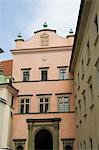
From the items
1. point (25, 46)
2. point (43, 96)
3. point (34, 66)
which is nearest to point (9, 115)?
point (43, 96)

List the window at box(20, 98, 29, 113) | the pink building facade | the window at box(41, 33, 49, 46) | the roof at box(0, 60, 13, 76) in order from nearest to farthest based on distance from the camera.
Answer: the pink building facade
the window at box(20, 98, 29, 113)
the window at box(41, 33, 49, 46)
the roof at box(0, 60, 13, 76)

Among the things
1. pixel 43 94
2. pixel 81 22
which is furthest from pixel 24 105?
pixel 81 22

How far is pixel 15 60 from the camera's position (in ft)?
94.7

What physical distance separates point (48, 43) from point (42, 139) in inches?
385

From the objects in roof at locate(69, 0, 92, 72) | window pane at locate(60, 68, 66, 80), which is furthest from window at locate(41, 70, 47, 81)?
roof at locate(69, 0, 92, 72)

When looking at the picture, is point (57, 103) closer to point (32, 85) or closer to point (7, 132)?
point (32, 85)

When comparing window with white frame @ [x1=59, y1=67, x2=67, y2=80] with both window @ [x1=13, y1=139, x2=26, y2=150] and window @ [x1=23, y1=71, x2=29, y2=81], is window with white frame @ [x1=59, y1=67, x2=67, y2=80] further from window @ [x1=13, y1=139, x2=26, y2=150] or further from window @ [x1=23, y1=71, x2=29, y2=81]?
window @ [x1=13, y1=139, x2=26, y2=150]

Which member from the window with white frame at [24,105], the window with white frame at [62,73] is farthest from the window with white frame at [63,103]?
the window with white frame at [24,105]

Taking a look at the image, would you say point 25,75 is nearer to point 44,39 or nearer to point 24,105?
point 24,105

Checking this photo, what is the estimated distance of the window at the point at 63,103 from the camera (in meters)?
26.4

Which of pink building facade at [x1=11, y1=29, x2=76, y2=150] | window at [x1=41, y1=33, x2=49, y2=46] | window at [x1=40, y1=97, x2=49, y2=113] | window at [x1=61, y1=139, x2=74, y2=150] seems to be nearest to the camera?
window at [x1=61, y1=139, x2=74, y2=150]

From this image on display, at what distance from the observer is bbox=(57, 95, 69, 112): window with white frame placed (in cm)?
2639

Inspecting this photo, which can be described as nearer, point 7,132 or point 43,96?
point 7,132

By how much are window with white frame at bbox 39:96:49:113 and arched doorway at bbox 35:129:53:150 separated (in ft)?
7.29
